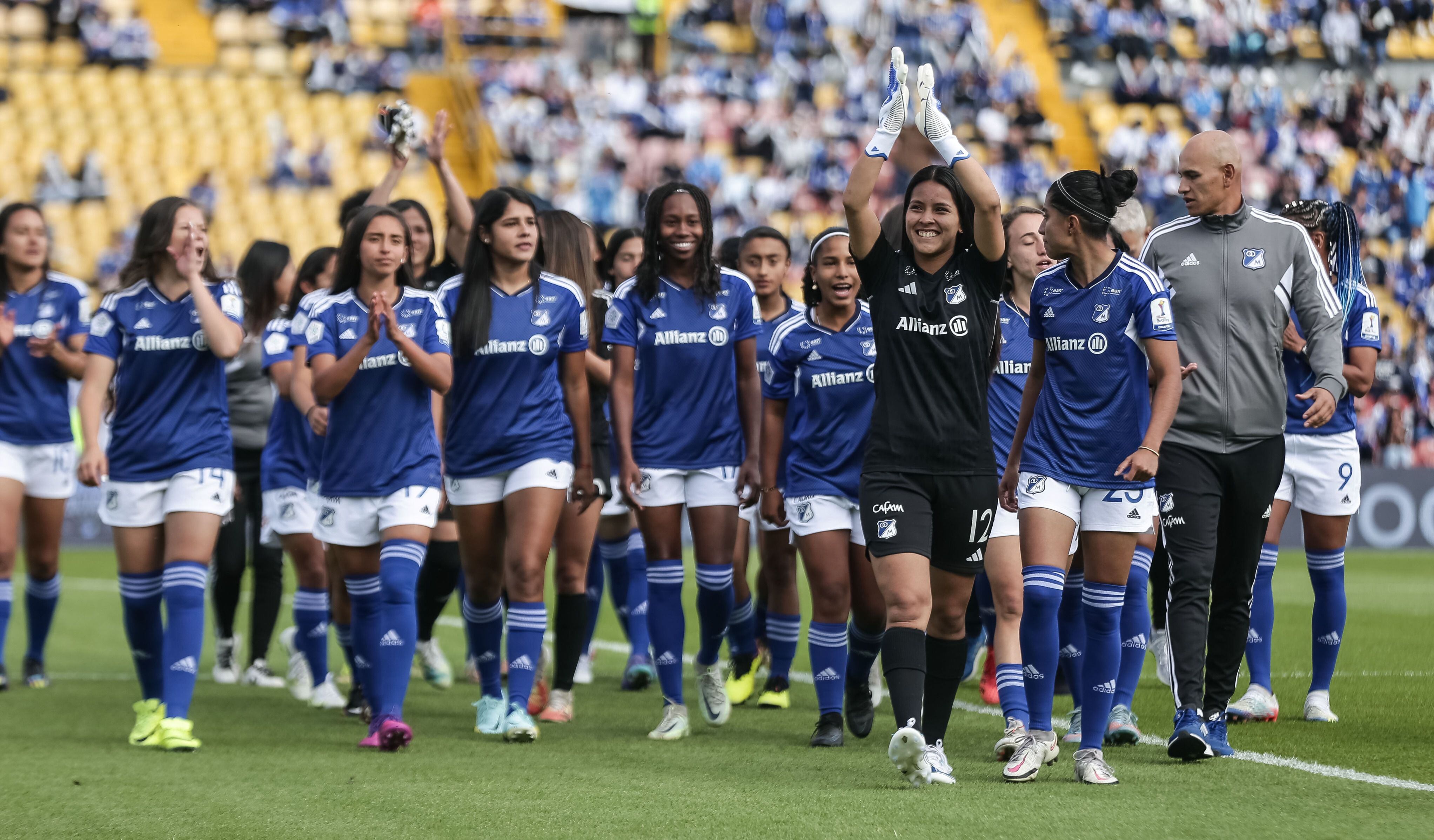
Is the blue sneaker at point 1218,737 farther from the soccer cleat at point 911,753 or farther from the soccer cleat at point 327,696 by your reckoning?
the soccer cleat at point 327,696

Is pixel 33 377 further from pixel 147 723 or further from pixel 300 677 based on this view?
pixel 147 723

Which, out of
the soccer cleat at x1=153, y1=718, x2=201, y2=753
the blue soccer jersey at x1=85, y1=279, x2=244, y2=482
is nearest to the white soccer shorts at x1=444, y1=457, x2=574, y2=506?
→ the blue soccer jersey at x1=85, y1=279, x2=244, y2=482

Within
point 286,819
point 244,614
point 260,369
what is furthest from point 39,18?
point 286,819

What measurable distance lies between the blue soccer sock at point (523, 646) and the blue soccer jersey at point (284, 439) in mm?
1857

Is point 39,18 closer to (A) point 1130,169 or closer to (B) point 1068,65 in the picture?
(B) point 1068,65

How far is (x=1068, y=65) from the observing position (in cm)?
2975

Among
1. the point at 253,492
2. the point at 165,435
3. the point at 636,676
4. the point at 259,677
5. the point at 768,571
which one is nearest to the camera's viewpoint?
the point at 165,435

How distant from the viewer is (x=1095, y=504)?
5.96 meters

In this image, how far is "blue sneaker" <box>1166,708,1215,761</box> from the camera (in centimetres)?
594

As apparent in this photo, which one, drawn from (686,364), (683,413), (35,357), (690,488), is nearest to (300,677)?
(35,357)

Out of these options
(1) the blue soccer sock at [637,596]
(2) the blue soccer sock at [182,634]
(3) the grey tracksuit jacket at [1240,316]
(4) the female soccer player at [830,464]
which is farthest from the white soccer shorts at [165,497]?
(3) the grey tracksuit jacket at [1240,316]

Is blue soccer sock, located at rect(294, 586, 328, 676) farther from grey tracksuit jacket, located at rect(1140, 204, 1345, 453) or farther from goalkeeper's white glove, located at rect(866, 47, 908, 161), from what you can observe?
grey tracksuit jacket, located at rect(1140, 204, 1345, 453)

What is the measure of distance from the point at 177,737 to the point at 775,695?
2.83m

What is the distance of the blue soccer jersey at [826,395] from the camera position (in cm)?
690
